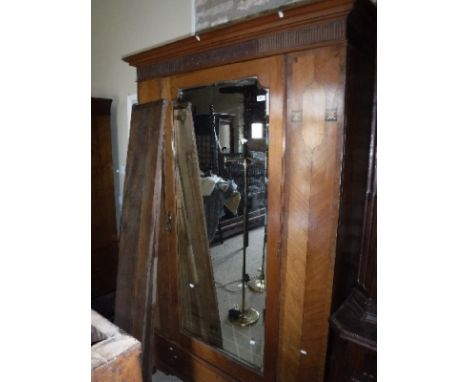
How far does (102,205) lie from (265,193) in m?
1.90

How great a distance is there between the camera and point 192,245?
1.74m

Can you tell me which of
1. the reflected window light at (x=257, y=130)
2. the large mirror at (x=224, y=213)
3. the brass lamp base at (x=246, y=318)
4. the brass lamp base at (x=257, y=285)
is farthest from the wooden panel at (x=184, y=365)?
the reflected window light at (x=257, y=130)

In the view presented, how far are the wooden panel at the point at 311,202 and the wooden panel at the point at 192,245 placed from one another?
1.65ft

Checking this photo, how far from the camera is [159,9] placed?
7.49ft

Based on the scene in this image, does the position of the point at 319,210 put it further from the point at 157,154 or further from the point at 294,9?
the point at 157,154

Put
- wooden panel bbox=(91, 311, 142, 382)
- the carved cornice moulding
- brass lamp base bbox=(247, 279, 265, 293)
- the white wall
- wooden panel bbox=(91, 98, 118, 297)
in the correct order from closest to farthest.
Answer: wooden panel bbox=(91, 311, 142, 382) → the carved cornice moulding → brass lamp base bbox=(247, 279, 265, 293) → the white wall → wooden panel bbox=(91, 98, 118, 297)

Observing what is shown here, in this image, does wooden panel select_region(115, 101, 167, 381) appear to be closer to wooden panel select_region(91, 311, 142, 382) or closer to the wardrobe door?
the wardrobe door

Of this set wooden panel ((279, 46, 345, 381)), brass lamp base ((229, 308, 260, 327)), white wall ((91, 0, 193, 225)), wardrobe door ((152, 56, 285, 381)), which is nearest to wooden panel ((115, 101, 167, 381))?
wardrobe door ((152, 56, 285, 381))

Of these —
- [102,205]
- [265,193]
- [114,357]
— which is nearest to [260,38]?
[265,193]

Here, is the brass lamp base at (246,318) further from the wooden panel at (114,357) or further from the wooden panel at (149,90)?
the wooden panel at (149,90)

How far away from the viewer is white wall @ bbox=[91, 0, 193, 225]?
2.22m
